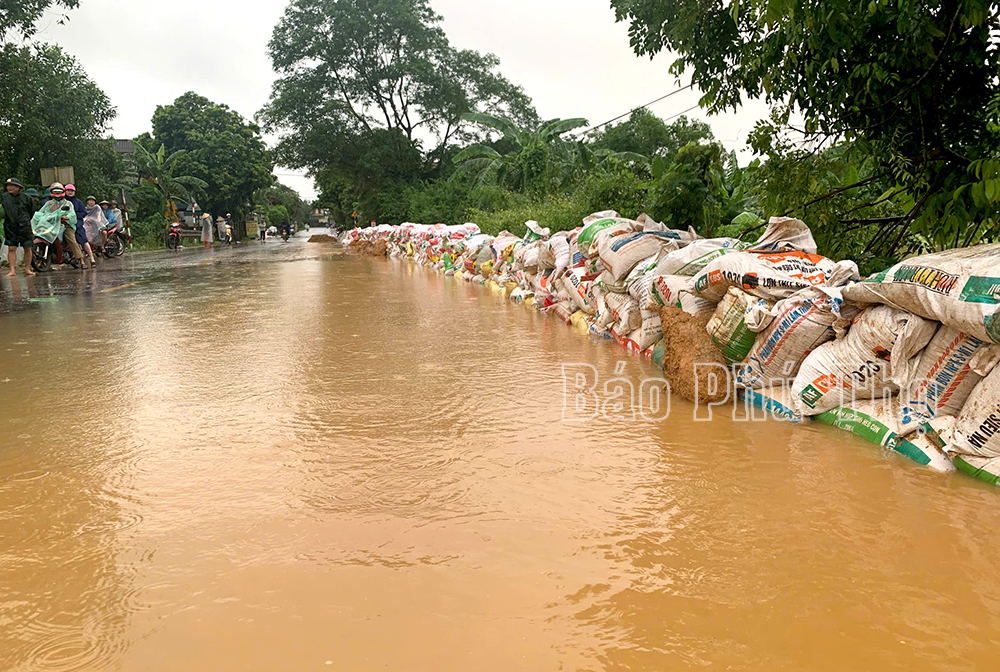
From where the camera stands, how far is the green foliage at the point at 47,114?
14.3 metres

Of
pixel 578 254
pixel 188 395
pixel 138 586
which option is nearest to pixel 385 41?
pixel 578 254

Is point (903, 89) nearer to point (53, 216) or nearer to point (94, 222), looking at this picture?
point (53, 216)

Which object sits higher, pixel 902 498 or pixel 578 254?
pixel 578 254

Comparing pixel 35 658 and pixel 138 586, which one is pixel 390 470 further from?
pixel 35 658

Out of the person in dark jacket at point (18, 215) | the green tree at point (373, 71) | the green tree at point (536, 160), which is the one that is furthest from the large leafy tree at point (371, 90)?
the person in dark jacket at point (18, 215)

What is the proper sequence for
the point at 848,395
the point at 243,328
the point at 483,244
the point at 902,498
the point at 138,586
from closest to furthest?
the point at 138,586, the point at 902,498, the point at 848,395, the point at 243,328, the point at 483,244

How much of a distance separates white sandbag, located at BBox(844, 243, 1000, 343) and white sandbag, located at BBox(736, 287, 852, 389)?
0.69 ft

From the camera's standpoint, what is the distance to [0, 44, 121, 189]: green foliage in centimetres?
1426

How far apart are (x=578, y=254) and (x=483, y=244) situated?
4235 millimetres

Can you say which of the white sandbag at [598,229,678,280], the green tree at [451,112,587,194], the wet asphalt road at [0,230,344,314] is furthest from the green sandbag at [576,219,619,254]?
the green tree at [451,112,587,194]

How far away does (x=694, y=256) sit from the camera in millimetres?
4273

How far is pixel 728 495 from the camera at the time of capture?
7.45 feet

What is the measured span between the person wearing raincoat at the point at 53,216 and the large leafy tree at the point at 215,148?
18.6 m

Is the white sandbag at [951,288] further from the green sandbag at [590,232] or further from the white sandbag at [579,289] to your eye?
the green sandbag at [590,232]
